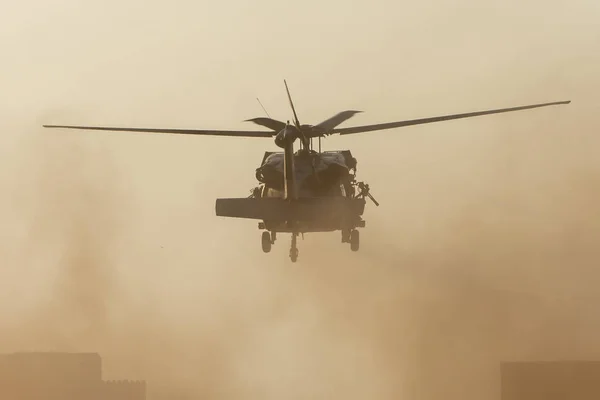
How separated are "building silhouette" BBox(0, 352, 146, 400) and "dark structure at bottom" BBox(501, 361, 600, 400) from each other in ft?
192

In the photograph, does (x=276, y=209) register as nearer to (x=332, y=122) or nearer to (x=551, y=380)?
(x=332, y=122)

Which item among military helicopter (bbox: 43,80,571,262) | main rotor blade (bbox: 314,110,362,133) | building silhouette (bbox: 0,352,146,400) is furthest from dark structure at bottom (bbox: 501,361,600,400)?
main rotor blade (bbox: 314,110,362,133)

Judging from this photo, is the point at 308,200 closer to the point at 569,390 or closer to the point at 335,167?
the point at 335,167

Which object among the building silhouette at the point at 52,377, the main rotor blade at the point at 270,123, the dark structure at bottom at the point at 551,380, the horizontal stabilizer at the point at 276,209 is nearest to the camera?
the main rotor blade at the point at 270,123

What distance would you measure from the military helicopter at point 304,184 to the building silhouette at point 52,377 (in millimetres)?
120424

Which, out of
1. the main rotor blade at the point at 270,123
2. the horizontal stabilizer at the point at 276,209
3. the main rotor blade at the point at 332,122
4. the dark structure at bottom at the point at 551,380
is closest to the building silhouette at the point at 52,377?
the dark structure at bottom at the point at 551,380

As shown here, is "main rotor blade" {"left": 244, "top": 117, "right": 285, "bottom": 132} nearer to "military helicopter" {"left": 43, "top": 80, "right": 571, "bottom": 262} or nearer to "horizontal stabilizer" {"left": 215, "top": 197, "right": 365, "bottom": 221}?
"military helicopter" {"left": 43, "top": 80, "right": 571, "bottom": 262}

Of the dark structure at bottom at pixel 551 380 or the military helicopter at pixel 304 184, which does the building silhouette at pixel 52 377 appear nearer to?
the dark structure at bottom at pixel 551 380

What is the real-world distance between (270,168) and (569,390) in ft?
421

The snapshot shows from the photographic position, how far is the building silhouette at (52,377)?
165m

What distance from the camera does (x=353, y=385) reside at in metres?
158

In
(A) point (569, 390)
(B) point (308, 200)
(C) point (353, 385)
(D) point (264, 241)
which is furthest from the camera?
(A) point (569, 390)

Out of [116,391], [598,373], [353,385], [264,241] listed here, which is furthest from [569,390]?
[264,241]

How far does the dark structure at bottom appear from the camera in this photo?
163587 mm
